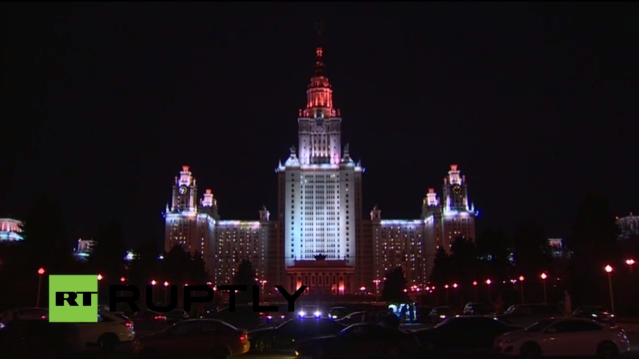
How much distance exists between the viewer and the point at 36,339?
27.0 m

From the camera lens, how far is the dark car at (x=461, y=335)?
97.0ft

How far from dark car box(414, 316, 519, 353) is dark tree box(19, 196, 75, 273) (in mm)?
43975

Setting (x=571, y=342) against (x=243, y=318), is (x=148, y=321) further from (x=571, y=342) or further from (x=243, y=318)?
(x=571, y=342)

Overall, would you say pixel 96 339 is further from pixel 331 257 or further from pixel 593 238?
pixel 331 257

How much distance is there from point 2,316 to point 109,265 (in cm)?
3860

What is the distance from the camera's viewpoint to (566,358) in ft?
84.3

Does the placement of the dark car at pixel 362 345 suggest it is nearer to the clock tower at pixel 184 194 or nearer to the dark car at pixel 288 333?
the dark car at pixel 288 333

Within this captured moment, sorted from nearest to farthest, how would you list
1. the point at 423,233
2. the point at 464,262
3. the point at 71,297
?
the point at 71,297 → the point at 464,262 → the point at 423,233

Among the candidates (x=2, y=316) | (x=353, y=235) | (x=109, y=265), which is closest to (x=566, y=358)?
(x=2, y=316)

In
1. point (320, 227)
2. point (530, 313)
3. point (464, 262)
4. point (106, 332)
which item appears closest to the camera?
point (106, 332)

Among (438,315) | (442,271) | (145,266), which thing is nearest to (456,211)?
(442,271)

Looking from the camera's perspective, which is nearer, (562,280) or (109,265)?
(562,280)

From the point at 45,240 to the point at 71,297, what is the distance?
3951 centimetres

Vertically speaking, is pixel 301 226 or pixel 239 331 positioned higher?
pixel 301 226
